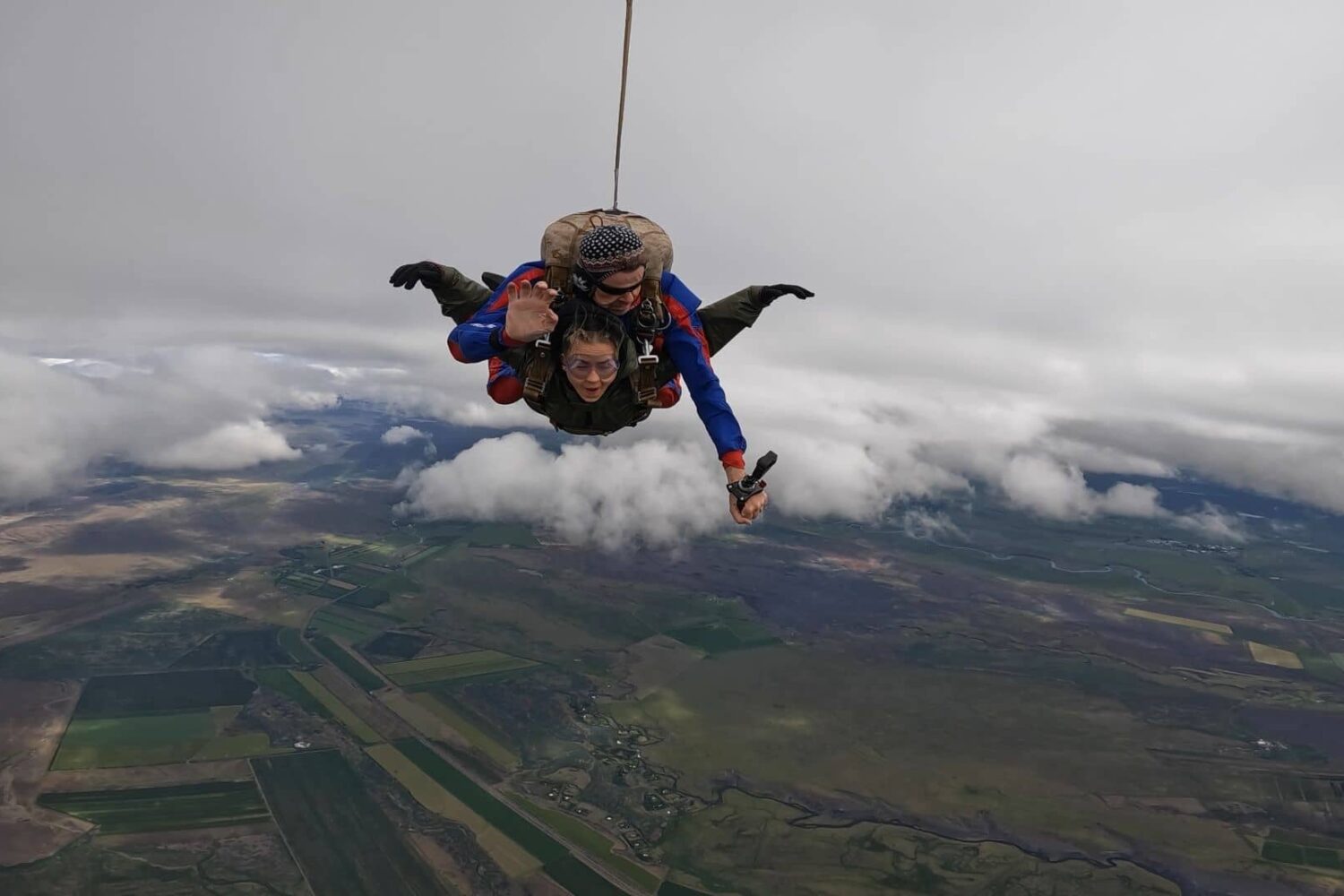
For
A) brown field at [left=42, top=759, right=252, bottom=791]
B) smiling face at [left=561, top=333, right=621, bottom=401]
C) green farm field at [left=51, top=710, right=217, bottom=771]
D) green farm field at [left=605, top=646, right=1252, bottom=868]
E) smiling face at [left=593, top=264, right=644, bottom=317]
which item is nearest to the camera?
smiling face at [left=593, top=264, right=644, bottom=317]

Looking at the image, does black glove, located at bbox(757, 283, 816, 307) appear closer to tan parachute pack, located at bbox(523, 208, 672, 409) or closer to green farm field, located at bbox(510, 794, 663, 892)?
tan parachute pack, located at bbox(523, 208, 672, 409)

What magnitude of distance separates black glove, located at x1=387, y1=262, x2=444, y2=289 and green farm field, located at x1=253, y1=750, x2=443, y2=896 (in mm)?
105464

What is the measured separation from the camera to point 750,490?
601cm

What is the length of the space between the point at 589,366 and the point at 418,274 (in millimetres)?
2230

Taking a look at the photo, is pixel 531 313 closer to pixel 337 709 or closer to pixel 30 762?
pixel 337 709

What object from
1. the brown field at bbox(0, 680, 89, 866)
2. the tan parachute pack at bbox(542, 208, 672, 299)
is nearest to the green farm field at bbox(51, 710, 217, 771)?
the brown field at bbox(0, 680, 89, 866)

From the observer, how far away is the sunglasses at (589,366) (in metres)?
5.69

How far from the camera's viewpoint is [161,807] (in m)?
94.9

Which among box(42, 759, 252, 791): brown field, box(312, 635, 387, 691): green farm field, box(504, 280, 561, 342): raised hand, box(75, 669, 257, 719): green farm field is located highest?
box(504, 280, 561, 342): raised hand

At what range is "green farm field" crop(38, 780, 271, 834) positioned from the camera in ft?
299

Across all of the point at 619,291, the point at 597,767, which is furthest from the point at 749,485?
the point at 597,767

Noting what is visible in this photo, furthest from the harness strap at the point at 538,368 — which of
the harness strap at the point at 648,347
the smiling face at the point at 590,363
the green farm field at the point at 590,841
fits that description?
the green farm field at the point at 590,841

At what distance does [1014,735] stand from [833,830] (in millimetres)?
72003

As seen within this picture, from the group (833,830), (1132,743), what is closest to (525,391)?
(833,830)
